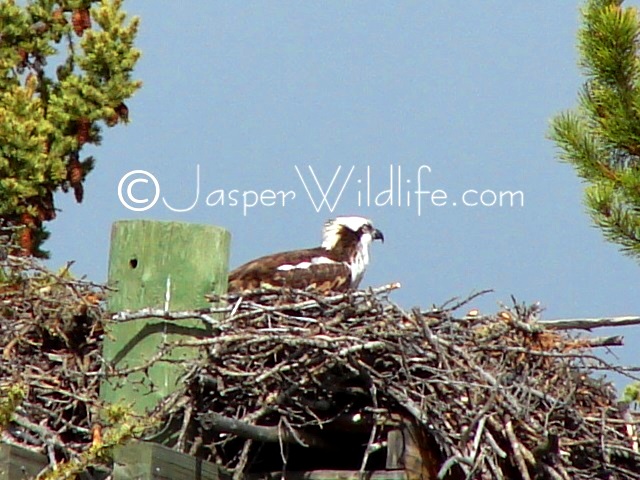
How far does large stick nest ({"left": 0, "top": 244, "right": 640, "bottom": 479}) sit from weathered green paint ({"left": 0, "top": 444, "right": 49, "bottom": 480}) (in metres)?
Answer: 0.20

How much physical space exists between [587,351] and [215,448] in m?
2.01

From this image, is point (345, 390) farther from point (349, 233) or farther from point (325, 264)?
point (349, 233)

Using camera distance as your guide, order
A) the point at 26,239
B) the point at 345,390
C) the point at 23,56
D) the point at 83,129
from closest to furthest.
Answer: the point at 345,390
the point at 26,239
the point at 83,129
the point at 23,56

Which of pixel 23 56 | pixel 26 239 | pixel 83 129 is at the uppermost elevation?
pixel 23 56

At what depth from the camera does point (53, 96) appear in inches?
386

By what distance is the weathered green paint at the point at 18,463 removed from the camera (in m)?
5.11

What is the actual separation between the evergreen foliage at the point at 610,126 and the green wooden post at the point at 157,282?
292 centimetres

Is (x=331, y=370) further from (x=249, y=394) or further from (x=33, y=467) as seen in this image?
(x=33, y=467)

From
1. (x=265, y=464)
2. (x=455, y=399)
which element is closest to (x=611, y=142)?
(x=455, y=399)

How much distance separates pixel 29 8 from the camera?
32.8 feet

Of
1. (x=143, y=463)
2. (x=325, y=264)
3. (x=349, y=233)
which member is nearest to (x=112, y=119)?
(x=349, y=233)

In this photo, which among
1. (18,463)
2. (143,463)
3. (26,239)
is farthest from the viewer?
(26,239)

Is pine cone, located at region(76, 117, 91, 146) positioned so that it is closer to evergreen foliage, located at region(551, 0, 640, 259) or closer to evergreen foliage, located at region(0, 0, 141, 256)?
evergreen foliage, located at region(0, 0, 141, 256)

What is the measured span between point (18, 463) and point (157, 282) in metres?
0.82
